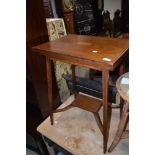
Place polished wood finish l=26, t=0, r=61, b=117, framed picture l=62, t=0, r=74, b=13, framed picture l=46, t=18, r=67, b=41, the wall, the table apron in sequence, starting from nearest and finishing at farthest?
the table apron
polished wood finish l=26, t=0, r=61, b=117
framed picture l=46, t=18, r=67, b=41
framed picture l=62, t=0, r=74, b=13
the wall

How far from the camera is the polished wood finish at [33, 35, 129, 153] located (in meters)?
1.09

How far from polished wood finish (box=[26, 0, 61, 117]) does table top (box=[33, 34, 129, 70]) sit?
0.20 metres

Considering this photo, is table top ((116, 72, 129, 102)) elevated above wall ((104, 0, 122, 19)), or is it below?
below

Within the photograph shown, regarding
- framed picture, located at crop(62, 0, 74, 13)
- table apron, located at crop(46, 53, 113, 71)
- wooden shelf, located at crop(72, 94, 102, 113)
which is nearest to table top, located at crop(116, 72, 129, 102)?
table apron, located at crop(46, 53, 113, 71)

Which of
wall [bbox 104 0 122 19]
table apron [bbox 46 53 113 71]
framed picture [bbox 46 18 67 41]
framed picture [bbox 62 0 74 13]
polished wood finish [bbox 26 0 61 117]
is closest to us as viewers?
table apron [bbox 46 53 113 71]

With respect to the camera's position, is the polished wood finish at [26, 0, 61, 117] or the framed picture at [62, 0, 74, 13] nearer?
the polished wood finish at [26, 0, 61, 117]

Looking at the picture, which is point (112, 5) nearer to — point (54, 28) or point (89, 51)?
point (54, 28)

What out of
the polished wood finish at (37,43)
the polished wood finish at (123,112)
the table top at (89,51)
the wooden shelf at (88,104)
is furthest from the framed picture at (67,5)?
the polished wood finish at (123,112)

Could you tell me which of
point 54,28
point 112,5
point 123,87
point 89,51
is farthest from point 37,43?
point 112,5

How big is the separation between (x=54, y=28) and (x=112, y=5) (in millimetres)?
2251

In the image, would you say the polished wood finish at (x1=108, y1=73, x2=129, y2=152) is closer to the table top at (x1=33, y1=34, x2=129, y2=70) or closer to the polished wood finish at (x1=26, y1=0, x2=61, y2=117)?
the table top at (x1=33, y1=34, x2=129, y2=70)

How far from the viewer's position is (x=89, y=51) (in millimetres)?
1204
